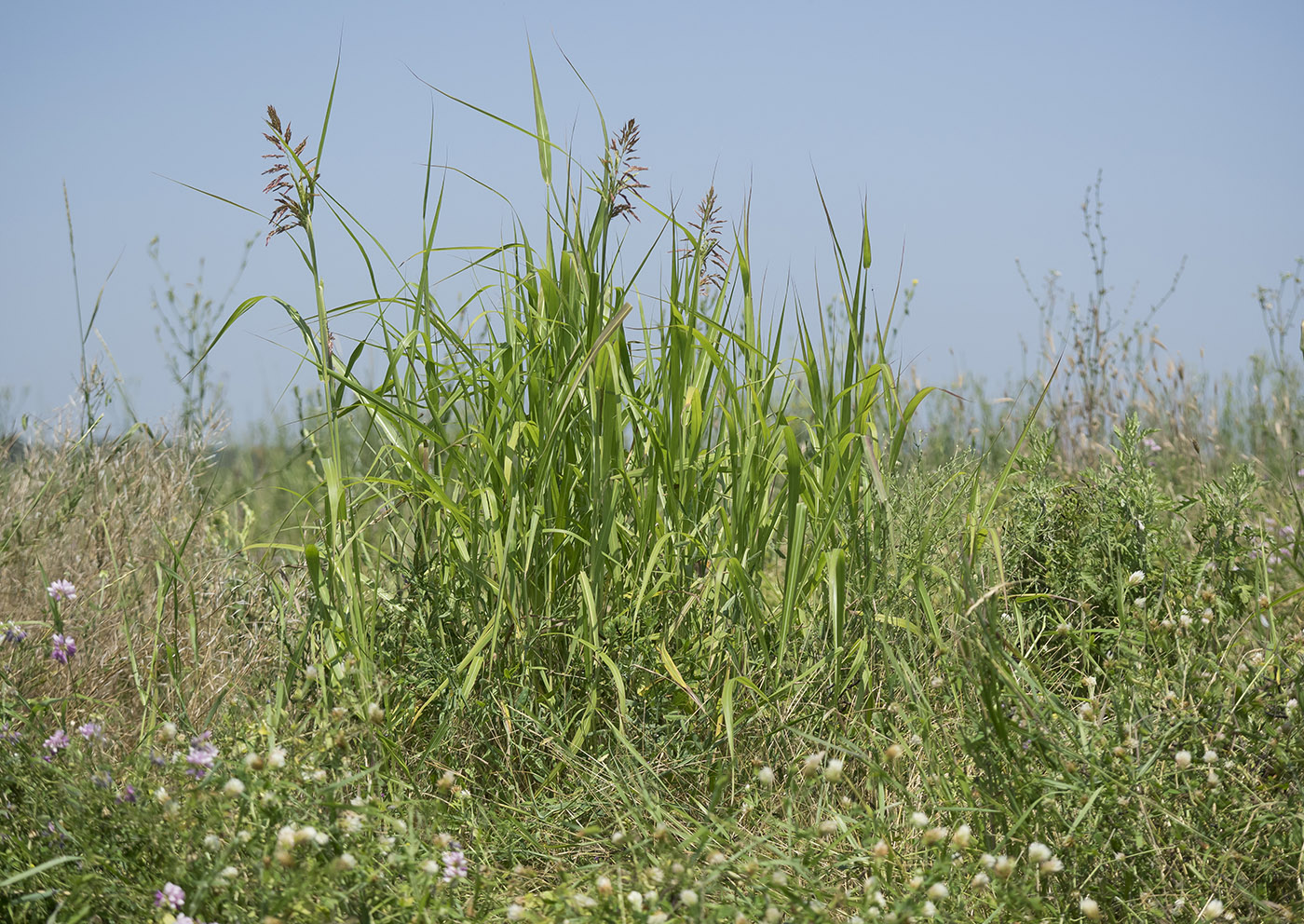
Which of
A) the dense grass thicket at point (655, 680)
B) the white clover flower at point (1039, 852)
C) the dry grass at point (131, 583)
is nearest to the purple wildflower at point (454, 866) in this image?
the dense grass thicket at point (655, 680)

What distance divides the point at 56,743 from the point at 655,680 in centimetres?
116

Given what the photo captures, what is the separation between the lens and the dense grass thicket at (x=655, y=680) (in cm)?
155

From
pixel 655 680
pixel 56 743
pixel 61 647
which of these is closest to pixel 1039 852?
pixel 655 680

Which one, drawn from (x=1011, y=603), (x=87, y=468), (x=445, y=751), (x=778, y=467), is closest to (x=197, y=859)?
(x=445, y=751)

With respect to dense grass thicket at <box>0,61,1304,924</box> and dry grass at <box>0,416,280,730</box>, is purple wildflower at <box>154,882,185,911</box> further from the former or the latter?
dry grass at <box>0,416,280,730</box>

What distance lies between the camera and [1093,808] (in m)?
1.68

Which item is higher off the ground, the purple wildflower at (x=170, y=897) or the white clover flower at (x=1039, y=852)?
the white clover flower at (x=1039, y=852)

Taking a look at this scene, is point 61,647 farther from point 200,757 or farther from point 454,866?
point 454,866

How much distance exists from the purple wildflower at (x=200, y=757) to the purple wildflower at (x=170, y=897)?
20 cm

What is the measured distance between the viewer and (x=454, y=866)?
1492 millimetres

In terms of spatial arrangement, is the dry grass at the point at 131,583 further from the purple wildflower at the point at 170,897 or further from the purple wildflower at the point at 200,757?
the purple wildflower at the point at 170,897

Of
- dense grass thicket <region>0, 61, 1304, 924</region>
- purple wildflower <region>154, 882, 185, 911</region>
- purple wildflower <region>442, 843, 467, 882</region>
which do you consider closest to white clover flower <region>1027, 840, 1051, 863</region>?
dense grass thicket <region>0, 61, 1304, 924</region>

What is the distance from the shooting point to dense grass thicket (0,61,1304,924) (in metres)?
1.55

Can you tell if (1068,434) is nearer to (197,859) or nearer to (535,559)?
(535,559)
